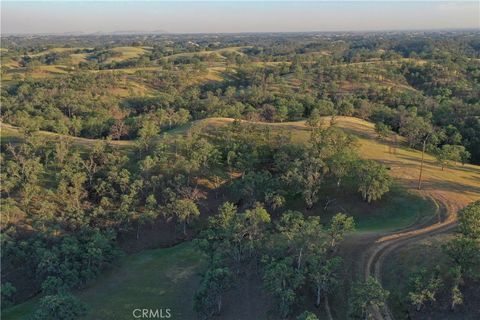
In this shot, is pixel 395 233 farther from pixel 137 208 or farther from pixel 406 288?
pixel 137 208

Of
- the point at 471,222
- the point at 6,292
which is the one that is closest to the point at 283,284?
the point at 471,222

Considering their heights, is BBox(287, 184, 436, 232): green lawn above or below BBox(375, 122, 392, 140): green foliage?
below

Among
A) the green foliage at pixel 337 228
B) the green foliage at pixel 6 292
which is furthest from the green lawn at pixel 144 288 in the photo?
the green foliage at pixel 337 228

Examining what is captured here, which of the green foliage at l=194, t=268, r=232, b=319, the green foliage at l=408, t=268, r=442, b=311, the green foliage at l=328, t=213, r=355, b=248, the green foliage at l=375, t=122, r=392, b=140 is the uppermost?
the green foliage at l=375, t=122, r=392, b=140

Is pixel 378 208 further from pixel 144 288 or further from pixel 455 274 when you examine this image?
pixel 144 288

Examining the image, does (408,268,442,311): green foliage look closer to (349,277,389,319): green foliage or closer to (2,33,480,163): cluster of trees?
(349,277,389,319): green foliage

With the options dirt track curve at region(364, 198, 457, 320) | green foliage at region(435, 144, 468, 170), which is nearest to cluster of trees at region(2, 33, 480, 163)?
green foliage at region(435, 144, 468, 170)

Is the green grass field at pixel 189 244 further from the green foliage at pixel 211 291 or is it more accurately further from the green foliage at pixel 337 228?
the green foliage at pixel 337 228
